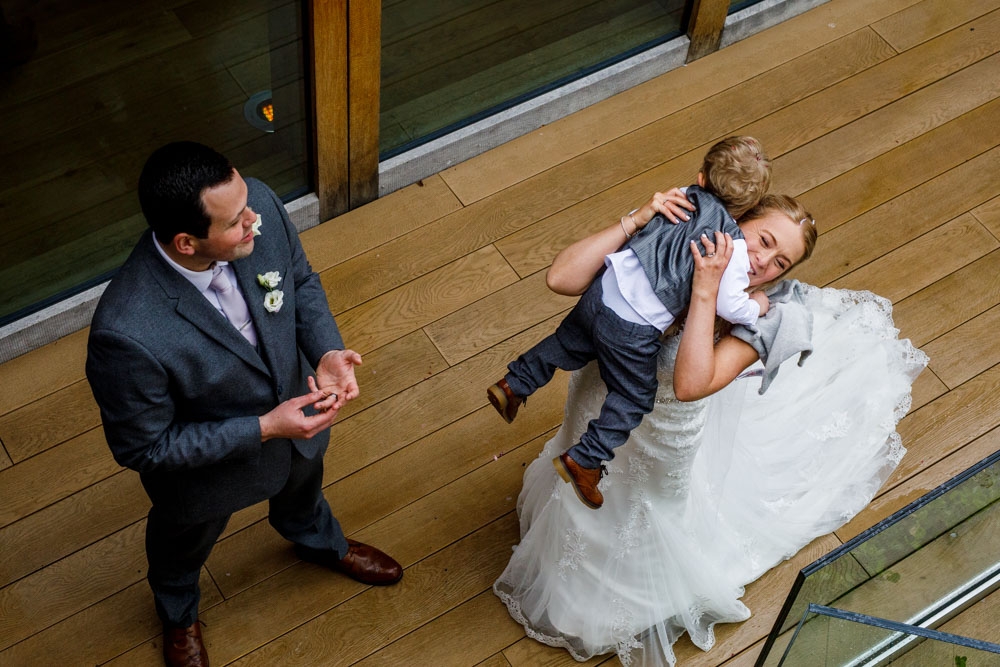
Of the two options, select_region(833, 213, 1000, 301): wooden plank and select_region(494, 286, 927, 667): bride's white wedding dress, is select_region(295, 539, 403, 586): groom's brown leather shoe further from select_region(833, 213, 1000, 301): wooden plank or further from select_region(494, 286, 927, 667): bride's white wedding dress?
select_region(833, 213, 1000, 301): wooden plank

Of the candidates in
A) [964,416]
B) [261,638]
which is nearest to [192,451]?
[261,638]

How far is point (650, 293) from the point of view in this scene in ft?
8.08

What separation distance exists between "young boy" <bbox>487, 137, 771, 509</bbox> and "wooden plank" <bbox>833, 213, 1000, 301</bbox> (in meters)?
1.61

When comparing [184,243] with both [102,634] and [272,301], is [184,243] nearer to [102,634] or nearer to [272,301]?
[272,301]

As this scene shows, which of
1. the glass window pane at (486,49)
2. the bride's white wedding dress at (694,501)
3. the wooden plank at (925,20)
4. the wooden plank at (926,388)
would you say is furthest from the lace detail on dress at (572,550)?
the wooden plank at (925,20)

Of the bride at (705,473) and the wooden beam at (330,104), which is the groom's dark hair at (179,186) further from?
the wooden beam at (330,104)

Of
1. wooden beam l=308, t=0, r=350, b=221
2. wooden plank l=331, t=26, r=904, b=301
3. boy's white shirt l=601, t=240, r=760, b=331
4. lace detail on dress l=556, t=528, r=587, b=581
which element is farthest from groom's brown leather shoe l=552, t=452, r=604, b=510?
wooden beam l=308, t=0, r=350, b=221

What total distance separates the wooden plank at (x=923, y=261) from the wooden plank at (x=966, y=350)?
0.69 feet

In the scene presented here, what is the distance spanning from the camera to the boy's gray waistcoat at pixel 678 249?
95.8 inches

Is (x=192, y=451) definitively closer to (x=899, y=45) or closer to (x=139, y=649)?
(x=139, y=649)

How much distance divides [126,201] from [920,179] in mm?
2834

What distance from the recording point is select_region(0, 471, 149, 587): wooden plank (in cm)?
320

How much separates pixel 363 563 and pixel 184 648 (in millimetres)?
522

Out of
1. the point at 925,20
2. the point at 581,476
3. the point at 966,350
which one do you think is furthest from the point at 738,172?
the point at 925,20
